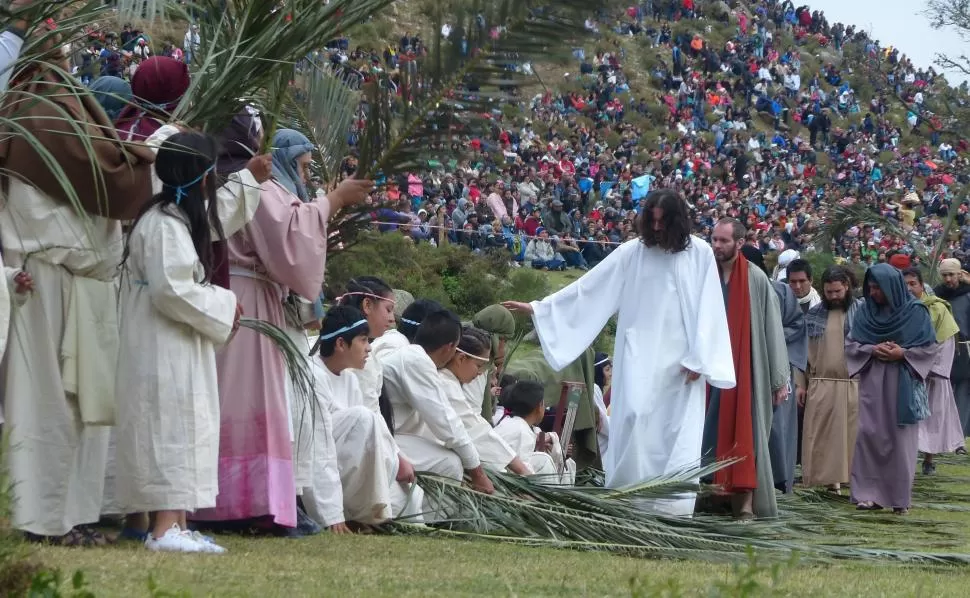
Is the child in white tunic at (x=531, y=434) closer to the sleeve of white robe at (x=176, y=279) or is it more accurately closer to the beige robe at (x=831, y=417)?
the beige robe at (x=831, y=417)

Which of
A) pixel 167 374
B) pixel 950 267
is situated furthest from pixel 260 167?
pixel 950 267

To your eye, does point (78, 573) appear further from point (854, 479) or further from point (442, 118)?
point (854, 479)

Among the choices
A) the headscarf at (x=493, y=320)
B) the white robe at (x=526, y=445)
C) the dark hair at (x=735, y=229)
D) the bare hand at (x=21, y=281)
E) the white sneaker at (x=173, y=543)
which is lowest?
the white robe at (x=526, y=445)

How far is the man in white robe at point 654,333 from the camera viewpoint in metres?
8.63

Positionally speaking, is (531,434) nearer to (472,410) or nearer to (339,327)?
(472,410)

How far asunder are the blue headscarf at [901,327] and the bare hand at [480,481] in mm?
4544

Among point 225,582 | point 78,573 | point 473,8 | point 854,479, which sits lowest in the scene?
point 854,479

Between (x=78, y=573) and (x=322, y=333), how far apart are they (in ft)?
11.9

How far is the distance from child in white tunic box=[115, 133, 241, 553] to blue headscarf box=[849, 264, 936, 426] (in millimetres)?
6533

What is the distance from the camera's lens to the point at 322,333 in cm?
705

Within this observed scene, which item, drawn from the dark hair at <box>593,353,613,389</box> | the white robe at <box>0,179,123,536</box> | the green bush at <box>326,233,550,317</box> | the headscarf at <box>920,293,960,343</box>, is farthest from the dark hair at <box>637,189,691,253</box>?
the green bush at <box>326,233,550,317</box>

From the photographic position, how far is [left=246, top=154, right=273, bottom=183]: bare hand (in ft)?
17.8

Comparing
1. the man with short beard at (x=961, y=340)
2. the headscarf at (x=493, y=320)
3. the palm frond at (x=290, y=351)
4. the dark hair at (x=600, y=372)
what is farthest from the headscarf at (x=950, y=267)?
the palm frond at (x=290, y=351)

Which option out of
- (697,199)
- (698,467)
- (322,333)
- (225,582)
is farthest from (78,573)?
(697,199)
